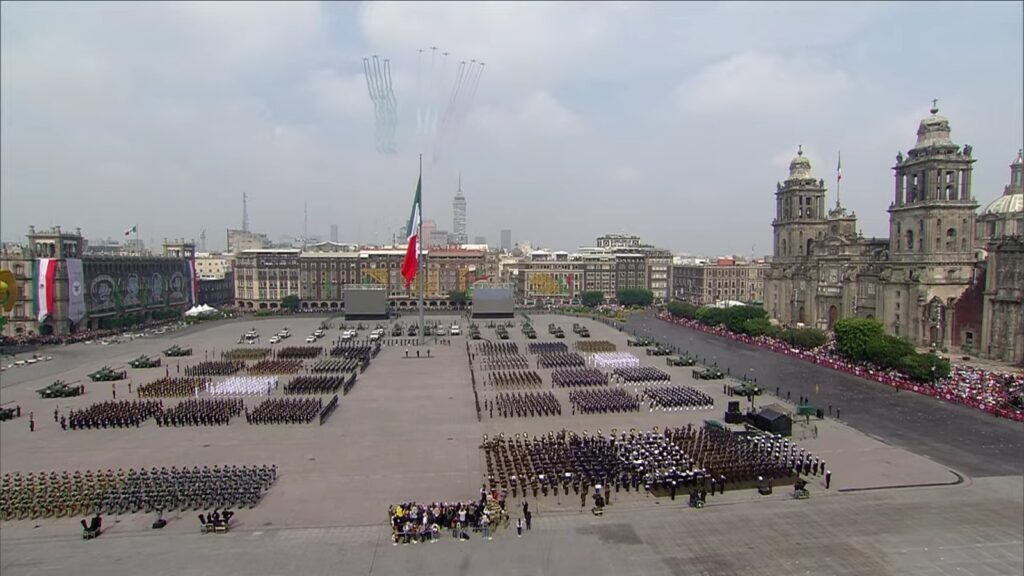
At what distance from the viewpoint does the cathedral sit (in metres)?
55.5

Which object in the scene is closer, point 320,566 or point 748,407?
point 320,566

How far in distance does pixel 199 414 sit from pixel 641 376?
29.9 m

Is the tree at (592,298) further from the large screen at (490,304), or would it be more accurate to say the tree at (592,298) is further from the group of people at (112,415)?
the group of people at (112,415)

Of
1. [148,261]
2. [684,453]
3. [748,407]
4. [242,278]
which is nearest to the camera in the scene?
[684,453]

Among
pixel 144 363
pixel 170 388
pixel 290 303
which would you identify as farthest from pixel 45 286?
pixel 290 303

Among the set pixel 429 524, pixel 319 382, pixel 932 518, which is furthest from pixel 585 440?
pixel 319 382

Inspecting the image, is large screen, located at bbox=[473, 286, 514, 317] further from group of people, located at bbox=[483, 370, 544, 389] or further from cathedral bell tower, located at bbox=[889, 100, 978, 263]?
cathedral bell tower, located at bbox=[889, 100, 978, 263]

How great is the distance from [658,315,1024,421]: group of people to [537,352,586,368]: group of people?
69.7 ft

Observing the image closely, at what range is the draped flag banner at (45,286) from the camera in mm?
74562

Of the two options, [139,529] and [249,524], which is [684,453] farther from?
[139,529]

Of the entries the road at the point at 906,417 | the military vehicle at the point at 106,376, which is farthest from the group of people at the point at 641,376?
the military vehicle at the point at 106,376

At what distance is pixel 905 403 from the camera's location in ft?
131

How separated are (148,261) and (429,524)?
95120mm

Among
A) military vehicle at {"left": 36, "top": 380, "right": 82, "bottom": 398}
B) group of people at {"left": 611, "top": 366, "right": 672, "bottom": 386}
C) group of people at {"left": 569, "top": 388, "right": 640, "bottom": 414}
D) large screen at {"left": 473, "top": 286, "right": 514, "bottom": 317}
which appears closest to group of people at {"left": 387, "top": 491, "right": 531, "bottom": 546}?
group of people at {"left": 569, "top": 388, "right": 640, "bottom": 414}
